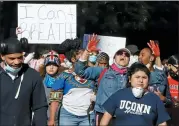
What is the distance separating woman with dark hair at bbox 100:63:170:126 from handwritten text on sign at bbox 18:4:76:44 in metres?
4.42

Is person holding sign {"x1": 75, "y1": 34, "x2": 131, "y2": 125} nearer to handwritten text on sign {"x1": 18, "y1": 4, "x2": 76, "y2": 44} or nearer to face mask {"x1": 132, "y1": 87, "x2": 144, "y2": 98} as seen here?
face mask {"x1": 132, "y1": 87, "x2": 144, "y2": 98}

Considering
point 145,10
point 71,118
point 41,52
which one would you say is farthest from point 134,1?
point 71,118

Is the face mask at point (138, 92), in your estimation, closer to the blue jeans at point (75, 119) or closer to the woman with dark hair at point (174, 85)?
the blue jeans at point (75, 119)

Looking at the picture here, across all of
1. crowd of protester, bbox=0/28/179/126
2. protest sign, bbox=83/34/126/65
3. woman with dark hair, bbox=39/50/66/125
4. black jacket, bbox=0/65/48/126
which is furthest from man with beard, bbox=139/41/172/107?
black jacket, bbox=0/65/48/126

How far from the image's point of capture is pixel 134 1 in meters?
13.9

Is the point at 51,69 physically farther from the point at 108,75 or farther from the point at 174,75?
the point at 174,75

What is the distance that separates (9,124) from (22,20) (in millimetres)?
4642

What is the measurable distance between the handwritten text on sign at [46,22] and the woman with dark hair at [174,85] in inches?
67.4

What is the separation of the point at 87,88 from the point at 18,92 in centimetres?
236

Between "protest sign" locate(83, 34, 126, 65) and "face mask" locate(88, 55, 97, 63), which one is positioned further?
"protest sign" locate(83, 34, 126, 65)

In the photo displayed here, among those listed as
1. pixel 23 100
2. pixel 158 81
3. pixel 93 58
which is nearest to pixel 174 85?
pixel 158 81

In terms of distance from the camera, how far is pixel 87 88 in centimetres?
884

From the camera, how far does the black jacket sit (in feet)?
21.6

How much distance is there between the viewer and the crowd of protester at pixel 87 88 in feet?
21.5
